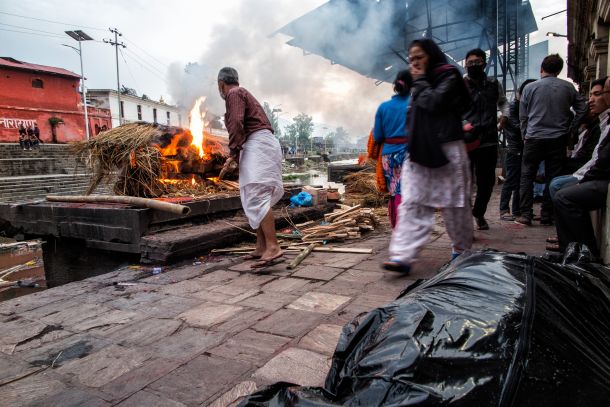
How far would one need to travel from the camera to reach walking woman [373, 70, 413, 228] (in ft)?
11.5

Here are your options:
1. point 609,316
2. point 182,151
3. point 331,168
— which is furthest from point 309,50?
point 609,316

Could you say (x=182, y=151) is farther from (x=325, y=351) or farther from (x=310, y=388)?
(x=310, y=388)

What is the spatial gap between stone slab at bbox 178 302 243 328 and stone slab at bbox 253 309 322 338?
0.29 meters

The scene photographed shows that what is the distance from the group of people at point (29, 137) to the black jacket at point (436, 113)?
32235mm

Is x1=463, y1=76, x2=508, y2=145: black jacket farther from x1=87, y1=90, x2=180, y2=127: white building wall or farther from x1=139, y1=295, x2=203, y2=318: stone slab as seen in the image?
x1=87, y1=90, x2=180, y2=127: white building wall

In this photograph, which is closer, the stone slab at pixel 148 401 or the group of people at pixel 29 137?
the stone slab at pixel 148 401

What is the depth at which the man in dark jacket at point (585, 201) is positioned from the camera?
275 centimetres

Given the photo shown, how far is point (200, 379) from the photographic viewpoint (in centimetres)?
180

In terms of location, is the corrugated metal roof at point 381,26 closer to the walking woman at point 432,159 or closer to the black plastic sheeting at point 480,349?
the walking woman at point 432,159

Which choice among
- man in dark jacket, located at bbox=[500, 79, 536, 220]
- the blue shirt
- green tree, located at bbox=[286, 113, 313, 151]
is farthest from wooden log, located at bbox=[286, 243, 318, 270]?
green tree, located at bbox=[286, 113, 313, 151]

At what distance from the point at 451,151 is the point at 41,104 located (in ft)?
127

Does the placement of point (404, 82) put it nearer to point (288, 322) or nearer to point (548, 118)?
point (548, 118)

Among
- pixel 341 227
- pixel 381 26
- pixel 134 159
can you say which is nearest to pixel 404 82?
A: pixel 341 227

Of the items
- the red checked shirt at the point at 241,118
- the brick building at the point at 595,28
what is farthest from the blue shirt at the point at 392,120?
Answer: the brick building at the point at 595,28
